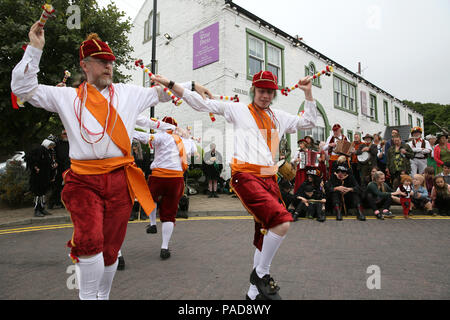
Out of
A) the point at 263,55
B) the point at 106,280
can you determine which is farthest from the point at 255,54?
the point at 106,280

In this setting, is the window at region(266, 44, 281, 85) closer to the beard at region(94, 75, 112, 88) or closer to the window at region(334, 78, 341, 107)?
the window at region(334, 78, 341, 107)

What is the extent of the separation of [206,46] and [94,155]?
13330 mm

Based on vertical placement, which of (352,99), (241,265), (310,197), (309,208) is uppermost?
(352,99)

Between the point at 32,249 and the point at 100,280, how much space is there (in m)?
3.70

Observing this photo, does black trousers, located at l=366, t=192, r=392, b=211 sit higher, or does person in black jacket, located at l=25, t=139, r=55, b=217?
person in black jacket, located at l=25, t=139, r=55, b=217

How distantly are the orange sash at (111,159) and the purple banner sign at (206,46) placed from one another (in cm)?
1215

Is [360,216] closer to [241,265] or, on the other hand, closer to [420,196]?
[420,196]

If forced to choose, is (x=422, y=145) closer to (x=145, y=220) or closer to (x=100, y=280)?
(x=145, y=220)

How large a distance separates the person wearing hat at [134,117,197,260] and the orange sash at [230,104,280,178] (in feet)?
6.60

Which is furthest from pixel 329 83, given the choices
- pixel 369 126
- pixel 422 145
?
pixel 422 145

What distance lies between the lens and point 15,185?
9.51 metres

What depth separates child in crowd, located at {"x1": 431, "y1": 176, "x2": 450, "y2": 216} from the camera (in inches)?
316

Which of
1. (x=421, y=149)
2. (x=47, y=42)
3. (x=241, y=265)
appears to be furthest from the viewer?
(x=47, y=42)

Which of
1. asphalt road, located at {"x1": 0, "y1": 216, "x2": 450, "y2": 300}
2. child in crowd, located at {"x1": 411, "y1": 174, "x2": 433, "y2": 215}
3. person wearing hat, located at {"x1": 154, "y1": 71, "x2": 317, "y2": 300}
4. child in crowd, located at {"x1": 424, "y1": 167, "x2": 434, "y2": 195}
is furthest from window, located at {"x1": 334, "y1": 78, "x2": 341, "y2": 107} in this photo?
person wearing hat, located at {"x1": 154, "y1": 71, "x2": 317, "y2": 300}
